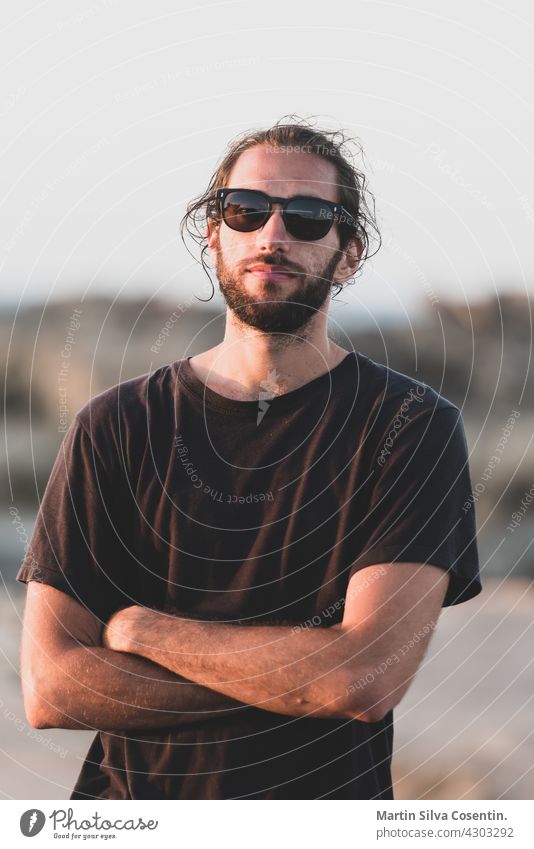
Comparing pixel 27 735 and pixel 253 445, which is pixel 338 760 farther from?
pixel 27 735

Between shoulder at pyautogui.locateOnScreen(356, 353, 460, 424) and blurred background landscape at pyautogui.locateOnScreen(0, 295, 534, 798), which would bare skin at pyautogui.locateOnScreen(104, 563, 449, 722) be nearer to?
shoulder at pyautogui.locateOnScreen(356, 353, 460, 424)

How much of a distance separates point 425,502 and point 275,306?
740 millimetres

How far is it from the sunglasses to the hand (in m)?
1.17

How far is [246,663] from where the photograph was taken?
3.22m

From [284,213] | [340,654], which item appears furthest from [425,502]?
[284,213]

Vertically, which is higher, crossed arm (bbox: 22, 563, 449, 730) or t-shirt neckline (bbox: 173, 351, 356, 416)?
t-shirt neckline (bbox: 173, 351, 356, 416)

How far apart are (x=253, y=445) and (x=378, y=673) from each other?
0.74 metres

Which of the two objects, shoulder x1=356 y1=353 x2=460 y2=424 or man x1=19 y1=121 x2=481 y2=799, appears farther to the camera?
shoulder x1=356 y1=353 x2=460 y2=424

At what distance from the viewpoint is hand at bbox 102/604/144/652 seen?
3.34 meters

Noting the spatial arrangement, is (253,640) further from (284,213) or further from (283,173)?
(283,173)

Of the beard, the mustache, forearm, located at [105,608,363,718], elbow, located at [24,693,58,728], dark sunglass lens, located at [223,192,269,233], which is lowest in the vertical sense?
elbow, located at [24,693,58,728]

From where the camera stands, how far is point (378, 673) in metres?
3.19

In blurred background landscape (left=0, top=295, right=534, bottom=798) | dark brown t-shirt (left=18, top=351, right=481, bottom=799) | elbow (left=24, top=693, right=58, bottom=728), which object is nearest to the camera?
dark brown t-shirt (left=18, top=351, right=481, bottom=799)

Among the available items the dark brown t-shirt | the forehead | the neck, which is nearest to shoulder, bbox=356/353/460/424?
the dark brown t-shirt
